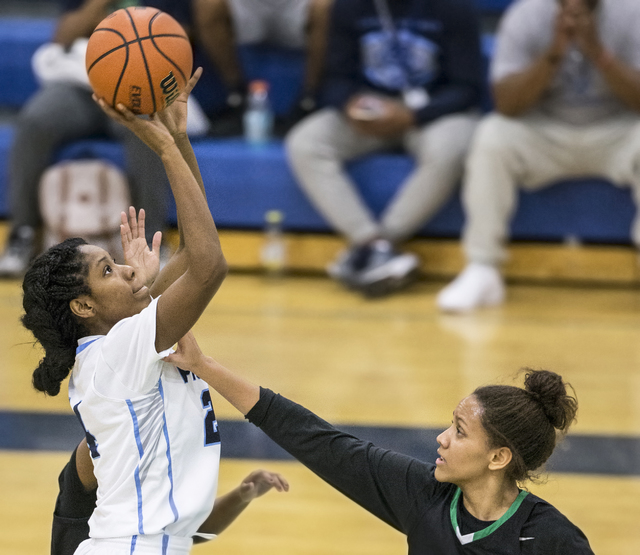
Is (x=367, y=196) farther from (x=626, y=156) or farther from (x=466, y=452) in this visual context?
(x=466, y=452)

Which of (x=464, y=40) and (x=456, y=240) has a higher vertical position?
(x=464, y=40)

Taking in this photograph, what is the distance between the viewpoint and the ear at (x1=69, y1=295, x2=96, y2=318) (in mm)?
1596

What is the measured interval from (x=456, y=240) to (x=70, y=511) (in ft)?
11.0

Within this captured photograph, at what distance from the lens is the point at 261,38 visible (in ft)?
16.9

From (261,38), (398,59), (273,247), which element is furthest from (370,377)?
(261,38)

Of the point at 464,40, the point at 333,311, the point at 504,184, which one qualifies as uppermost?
the point at 464,40

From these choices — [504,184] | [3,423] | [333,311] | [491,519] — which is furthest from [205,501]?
[504,184]

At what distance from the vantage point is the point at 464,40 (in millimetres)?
4668

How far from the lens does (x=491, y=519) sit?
1.59m

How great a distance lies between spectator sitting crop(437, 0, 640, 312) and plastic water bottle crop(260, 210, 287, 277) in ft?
2.81

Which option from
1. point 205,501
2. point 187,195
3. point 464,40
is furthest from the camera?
point 464,40

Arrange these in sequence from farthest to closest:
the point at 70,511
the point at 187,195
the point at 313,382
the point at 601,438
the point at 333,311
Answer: the point at 333,311 → the point at 313,382 → the point at 601,438 → the point at 70,511 → the point at 187,195

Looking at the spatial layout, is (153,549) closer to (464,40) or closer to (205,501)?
(205,501)

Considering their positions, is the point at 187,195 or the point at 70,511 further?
the point at 70,511
